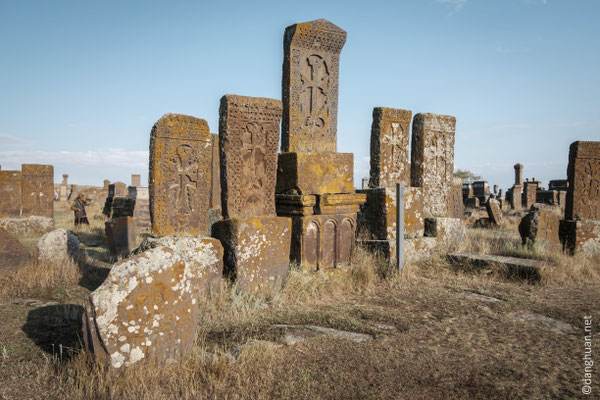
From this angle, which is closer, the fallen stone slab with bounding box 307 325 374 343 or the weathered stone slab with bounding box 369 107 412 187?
the fallen stone slab with bounding box 307 325 374 343

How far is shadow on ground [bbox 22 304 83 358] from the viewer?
11.4 ft

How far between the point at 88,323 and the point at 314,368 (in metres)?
1.56

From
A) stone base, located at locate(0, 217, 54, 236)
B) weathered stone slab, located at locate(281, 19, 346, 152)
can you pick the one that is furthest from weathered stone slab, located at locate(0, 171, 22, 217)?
weathered stone slab, located at locate(281, 19, 346, 152)

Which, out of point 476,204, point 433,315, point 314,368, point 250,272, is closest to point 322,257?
point 250,272

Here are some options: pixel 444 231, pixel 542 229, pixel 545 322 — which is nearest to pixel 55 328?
pixel 545 322

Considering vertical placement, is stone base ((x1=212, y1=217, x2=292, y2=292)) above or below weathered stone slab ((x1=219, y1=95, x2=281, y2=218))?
below

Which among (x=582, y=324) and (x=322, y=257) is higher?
(x=322, y=257)

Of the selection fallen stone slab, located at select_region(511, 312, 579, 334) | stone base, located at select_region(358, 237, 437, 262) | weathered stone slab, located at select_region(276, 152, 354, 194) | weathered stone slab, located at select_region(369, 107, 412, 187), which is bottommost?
fallen stone slab, located at select_region(511, 312, 579, 334)

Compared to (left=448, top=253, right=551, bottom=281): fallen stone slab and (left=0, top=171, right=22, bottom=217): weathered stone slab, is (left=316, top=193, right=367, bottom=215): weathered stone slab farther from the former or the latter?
(left=0, top=171, right=22, bottom=217): weathered stone slab

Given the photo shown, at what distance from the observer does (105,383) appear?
8.78 feet

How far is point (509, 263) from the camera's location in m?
6.57

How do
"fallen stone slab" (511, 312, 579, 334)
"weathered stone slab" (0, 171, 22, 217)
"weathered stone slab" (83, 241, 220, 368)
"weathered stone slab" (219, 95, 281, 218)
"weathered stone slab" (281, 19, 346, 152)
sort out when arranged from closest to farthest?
1. "weathered stone slab" (83, 241, 220, 368)
2. "fallen stone slab" (511, 312, 579, 334)
3. "weathered stone slab" (219, 95, 281, 218)
4. "weathered stone slab" (281, 19, 346, 152)
5. "weathered stone slab" (0, 171, 22, 217)

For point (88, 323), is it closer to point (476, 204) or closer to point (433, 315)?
point (433, 315)

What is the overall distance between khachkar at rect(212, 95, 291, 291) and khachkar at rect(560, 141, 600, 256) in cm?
569
